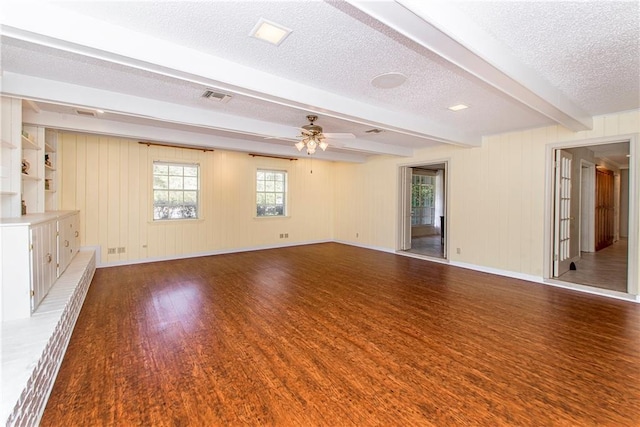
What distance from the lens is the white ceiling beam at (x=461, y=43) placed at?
1.52m

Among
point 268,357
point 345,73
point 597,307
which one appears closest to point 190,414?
point 268,357

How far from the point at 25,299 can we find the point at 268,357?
2.12 meters

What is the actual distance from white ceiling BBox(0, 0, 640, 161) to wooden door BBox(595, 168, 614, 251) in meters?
Answer: 5.13

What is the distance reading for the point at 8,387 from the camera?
1.57 meters

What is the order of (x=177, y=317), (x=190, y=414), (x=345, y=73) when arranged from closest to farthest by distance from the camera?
(x=190, y=414) → (x=345, y=73) → (x=177, y=317)

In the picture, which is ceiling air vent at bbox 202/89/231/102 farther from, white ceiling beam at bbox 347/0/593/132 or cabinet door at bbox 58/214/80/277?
cabinet door at bbox 58/214/80/277

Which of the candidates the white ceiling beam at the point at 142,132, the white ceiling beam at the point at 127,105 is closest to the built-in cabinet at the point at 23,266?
the white ceiling beam at the point at 127,105

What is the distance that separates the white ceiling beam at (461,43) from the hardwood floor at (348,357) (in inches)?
91.7

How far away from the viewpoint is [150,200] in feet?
19.6

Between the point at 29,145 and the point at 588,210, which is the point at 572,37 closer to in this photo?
the point at 29,145

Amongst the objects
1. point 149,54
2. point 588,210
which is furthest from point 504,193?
point 149,54

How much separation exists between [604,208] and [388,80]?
353 inches

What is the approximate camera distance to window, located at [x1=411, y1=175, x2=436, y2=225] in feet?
31.7

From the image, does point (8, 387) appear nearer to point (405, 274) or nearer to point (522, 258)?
point (405, 274)
